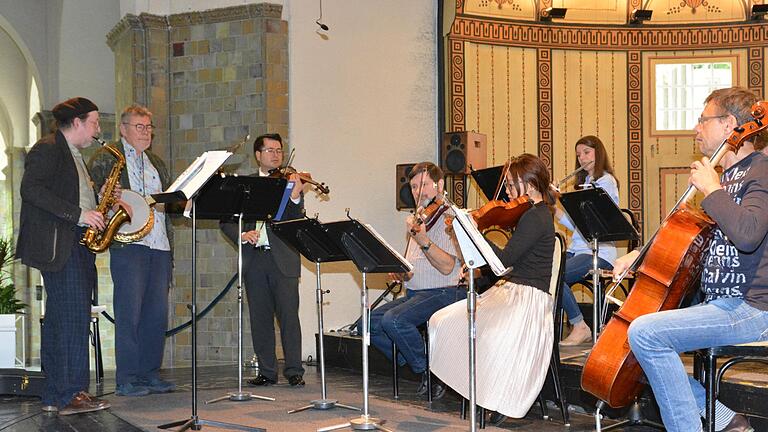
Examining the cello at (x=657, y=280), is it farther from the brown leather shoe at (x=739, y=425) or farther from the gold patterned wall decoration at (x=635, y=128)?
the gold patterned wall decoration at (x=635, y=128)

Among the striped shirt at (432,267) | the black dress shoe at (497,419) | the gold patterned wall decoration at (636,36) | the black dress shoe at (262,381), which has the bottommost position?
the black dress shoe at (262,381)

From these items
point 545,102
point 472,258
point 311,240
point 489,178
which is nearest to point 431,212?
point 311,240

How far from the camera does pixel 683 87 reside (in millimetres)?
10344

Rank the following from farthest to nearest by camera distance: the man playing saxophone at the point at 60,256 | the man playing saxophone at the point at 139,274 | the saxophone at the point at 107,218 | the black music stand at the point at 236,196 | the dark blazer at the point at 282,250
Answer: the dark blazer at the point at 282,250 < the man playing saxophone at the point at 139,274 < the saxophone at the point at 107,218 < the man playing saxophone at the point at 60,256 < the black music stand at the point at 236,196

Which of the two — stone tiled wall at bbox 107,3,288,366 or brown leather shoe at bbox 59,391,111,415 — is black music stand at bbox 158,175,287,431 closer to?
brown leather shoe at bbox 59,391,111,415

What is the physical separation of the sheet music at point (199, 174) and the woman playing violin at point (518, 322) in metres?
1.52

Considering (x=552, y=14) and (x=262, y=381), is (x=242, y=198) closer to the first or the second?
(x=262, y=381)

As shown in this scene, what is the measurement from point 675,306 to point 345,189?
209 inches

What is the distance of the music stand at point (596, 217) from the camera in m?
5.44

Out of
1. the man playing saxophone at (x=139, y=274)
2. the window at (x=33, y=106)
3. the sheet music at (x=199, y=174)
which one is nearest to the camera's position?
the sheet music at (x=199, y=174)

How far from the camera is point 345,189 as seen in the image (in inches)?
349

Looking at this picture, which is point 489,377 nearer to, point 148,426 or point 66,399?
point 148,426

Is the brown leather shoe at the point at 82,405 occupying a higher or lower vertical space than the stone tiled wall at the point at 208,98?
lower

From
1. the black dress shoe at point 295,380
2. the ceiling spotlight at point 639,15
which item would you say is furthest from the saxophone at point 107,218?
the ceiling spotlight at point 639,15
